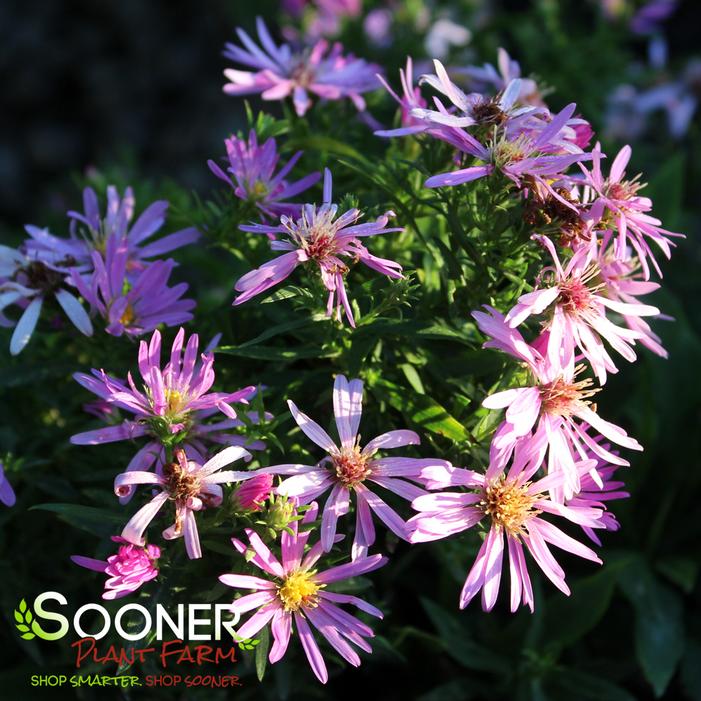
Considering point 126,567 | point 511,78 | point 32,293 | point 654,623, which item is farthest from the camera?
point 654,623

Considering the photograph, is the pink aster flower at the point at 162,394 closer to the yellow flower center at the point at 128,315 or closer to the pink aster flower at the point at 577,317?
the yellow flower center at the point at 128,315

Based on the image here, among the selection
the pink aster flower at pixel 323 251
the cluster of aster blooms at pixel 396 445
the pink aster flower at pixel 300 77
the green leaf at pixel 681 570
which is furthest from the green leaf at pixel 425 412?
the green leaf at pixel 681 570

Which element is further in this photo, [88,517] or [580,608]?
[580,608]

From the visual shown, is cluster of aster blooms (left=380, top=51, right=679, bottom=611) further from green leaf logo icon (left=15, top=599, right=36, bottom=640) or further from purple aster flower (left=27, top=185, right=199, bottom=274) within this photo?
green leaf logo icon (left=15, top=599, right=36, bottom=640)

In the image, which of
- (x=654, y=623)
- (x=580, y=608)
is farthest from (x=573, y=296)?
(x=654, y=623)

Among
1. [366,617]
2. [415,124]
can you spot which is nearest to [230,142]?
[415,124]

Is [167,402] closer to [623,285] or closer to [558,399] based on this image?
[558,399]

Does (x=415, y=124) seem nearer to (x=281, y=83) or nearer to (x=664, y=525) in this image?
(x=281, y=83)
